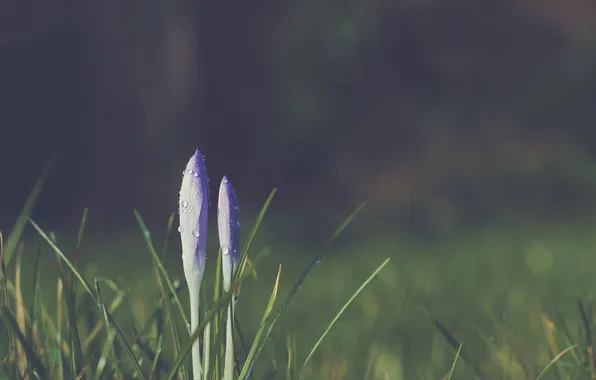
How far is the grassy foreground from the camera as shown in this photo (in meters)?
0.98

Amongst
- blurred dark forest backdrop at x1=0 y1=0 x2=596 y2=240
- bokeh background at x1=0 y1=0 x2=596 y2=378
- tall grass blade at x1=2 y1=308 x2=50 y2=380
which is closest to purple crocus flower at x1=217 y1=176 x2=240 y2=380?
tall grass blade at x1=2 y1=308 x2=50 y2=380

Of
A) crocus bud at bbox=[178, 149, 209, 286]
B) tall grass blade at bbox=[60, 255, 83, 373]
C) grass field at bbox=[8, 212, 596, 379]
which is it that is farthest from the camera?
grass field at bbox=[8, 212, 596, 379]

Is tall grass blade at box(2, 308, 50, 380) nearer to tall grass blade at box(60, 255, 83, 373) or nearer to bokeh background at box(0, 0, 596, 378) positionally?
tall grass blade at box(60, 255, 83, 373)

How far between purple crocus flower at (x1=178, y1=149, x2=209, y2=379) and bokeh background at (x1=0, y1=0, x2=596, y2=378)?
4.28 meters

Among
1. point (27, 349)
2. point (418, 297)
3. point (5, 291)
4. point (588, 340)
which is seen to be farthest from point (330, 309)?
point (27, 349)

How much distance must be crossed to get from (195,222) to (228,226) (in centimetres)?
3

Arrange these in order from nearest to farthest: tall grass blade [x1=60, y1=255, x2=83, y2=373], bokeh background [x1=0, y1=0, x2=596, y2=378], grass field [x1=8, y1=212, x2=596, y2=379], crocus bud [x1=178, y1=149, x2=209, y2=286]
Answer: crocus bud [x1=178, y1=149, x2=209, y2=286] < tall grass blade [x1=60, y1=255, x2=83, y2=373] < grass field [x1=8, y1=212, x2=596, y2=379] < bokeh background [x1=0, y1=0, x2=596, y2=378]

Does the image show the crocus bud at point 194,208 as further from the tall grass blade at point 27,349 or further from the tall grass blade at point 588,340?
the tall grass blade at point 588,340

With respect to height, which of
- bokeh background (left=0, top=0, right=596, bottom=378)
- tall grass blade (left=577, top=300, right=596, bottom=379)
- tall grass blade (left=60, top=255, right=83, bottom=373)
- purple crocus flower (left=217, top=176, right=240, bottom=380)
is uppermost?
purple crocus flower (left=217, top=176, right=240, bottom=380)

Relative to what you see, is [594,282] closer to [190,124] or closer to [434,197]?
[434,197]

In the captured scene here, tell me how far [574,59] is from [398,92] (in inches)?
50.4

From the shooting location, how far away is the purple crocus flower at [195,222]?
80cm

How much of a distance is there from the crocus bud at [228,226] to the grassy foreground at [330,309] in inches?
1.4

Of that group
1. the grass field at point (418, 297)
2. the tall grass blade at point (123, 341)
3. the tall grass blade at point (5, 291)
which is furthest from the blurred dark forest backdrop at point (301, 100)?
the tall grass blade at point (123, 341)
